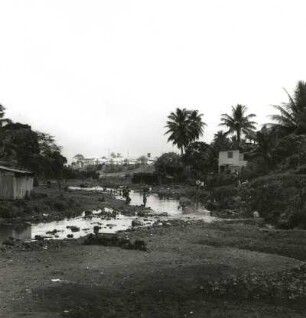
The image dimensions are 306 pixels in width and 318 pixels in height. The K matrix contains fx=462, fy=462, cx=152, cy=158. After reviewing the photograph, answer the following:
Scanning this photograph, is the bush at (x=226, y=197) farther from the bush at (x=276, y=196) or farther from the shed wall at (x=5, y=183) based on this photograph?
the shed wall at (x=5, y=183)

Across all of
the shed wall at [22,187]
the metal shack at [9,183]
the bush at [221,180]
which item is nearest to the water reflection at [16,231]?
the metal shack at [9,183]

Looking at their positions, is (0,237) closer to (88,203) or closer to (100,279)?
(100,279)

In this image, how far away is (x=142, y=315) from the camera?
909cm

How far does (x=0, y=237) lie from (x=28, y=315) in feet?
40.4

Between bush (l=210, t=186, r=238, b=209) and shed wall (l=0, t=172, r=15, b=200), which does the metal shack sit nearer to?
shed wall (l=0, t=172, r=15, b=200)

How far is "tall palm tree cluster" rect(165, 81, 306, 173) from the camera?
40.5 meters

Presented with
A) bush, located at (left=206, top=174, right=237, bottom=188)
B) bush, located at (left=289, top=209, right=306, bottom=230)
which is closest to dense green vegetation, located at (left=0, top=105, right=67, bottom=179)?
bush, located at (left=206, top=174, right=237, bottom=188)

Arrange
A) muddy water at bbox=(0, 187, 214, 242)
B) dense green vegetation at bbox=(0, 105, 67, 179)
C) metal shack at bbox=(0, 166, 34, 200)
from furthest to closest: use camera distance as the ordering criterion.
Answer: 1. dense green vegetation at bbox=(0, 105, 67, 179)
2. metal shack at bbox=(0, 166, 34, 200)
3. muddy water at bbox=(0, 187, 214, 242)

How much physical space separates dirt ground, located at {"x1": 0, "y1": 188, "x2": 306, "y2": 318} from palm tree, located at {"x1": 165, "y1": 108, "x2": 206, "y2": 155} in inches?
2027

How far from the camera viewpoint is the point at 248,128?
209ft

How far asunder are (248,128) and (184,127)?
9.90 meters

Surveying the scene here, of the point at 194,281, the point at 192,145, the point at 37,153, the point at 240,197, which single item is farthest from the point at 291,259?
the point at 192,145

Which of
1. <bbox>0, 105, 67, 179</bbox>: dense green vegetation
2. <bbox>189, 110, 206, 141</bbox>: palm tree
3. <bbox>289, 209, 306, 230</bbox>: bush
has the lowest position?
<bbox>289, 209, 306, 230</bbox>: bush

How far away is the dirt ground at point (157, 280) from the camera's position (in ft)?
31.0
